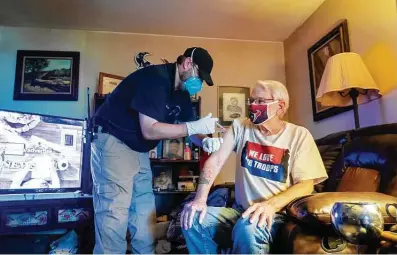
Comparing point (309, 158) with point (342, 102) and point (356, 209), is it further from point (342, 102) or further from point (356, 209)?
point (342, 102)

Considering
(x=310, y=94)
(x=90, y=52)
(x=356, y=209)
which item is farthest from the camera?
(x=90, y=52)

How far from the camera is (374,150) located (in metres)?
1.44

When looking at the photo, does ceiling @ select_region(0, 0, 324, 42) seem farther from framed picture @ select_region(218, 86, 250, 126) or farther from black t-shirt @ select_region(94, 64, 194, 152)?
black t-shirt @ select_region(94, 64, 194, 152)

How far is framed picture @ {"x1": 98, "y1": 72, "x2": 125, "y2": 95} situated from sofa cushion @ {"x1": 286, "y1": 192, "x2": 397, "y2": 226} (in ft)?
8.21

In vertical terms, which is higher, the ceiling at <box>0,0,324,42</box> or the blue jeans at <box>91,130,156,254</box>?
the ceiling at <box>0,0,324,42</box>

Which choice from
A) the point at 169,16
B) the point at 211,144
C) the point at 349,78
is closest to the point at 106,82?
the point at 169,16

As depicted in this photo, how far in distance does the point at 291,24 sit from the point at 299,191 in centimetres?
231

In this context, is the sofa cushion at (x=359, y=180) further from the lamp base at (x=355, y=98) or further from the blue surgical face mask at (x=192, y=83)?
the blue surgical face mask at (x=192, y=83)

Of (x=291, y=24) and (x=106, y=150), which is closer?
(x=106, y=150)

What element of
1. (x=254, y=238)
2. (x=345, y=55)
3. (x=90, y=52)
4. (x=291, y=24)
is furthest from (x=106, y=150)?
(x=291, y=24)

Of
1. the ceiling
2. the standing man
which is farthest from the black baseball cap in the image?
the ceiling

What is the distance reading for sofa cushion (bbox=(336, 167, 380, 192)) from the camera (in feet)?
4.44

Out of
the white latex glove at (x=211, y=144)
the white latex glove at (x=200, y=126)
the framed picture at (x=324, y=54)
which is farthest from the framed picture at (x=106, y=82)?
the framed picture at (x=324, y=54)

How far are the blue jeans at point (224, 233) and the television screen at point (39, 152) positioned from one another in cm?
179
